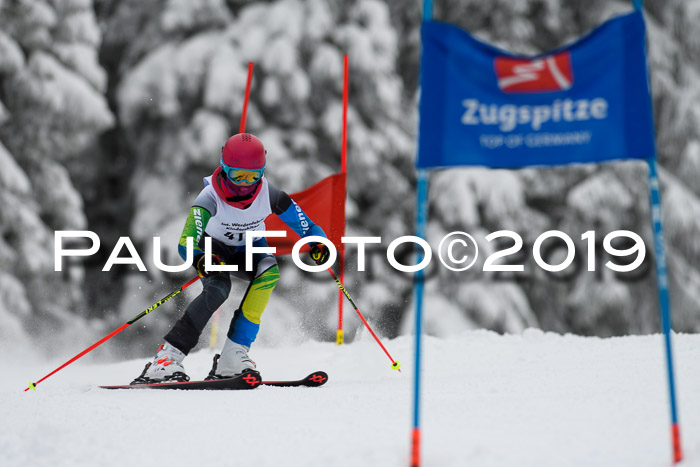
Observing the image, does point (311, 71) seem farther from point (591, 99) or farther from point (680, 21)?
point (591, 99)

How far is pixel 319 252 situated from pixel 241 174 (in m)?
0.85

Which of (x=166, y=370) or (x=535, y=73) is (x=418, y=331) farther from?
(x=166, y=370)

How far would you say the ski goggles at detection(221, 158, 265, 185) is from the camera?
468 centimetres

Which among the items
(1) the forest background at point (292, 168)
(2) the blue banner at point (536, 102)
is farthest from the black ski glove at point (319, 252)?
(1) the forest background at point (292, 168)

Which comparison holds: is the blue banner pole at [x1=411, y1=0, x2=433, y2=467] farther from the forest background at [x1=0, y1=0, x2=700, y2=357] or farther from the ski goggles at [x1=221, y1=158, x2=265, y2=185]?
the forest background at [x1=0, y1=0, x2=700, y2=357]

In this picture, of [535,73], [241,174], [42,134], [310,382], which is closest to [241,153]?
[241,174]

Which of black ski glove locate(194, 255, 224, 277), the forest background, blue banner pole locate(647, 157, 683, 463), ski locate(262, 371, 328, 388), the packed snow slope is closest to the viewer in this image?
blue banner pole locate(647, 157, 683, 463)

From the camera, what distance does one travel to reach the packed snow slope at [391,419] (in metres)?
2.81

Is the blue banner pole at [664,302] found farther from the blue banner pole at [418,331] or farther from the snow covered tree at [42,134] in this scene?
the snow covered tree at [42,134]

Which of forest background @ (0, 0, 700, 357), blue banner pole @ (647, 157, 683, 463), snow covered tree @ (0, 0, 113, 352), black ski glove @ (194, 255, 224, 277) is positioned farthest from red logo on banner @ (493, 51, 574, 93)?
snow covered tree @ (0, 0, 113, 352)

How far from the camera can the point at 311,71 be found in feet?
37.2

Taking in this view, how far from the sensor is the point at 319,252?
5191 millimetres

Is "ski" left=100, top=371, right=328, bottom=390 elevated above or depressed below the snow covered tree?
below

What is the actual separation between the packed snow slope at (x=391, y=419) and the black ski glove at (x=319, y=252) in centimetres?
86
